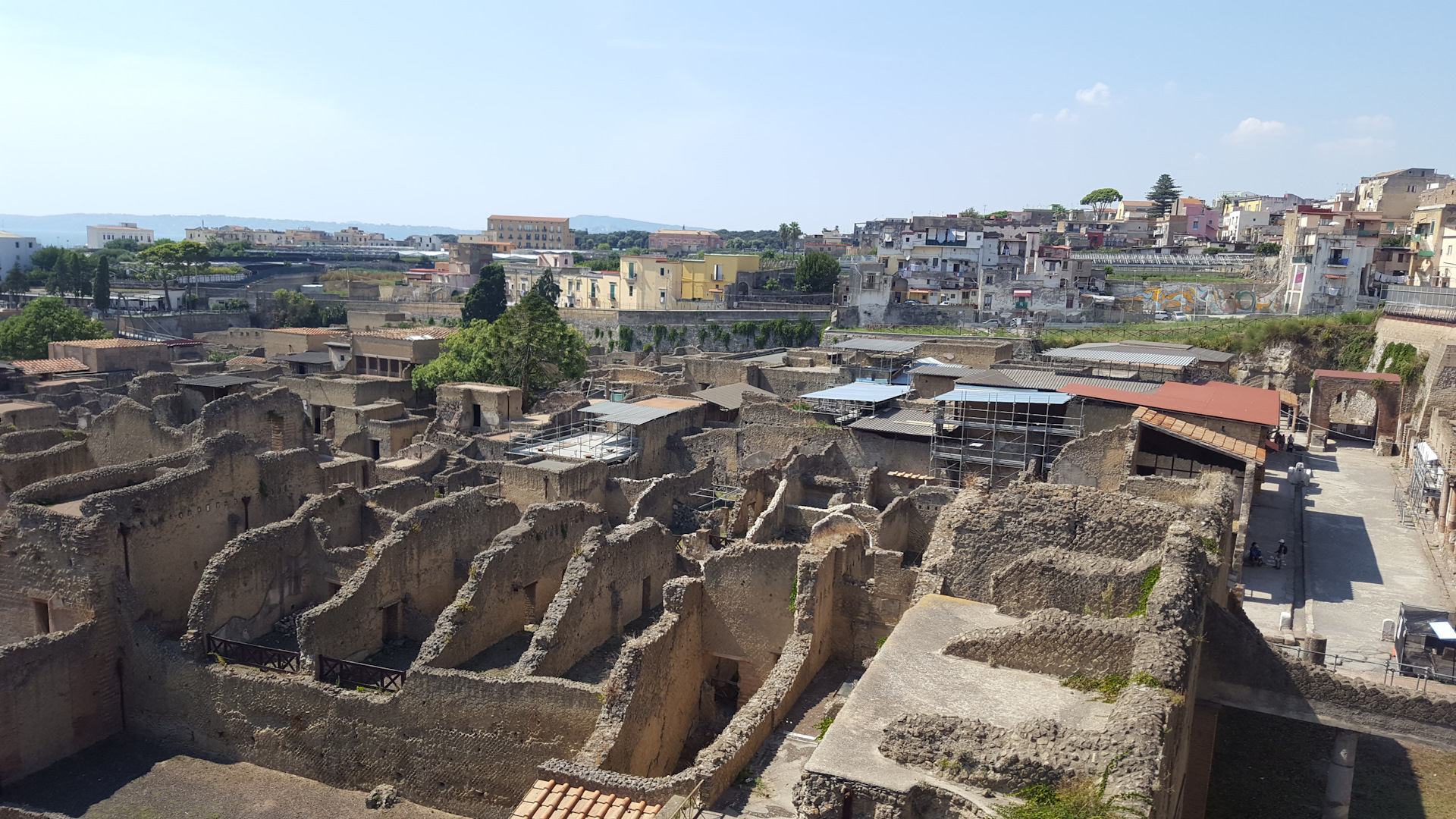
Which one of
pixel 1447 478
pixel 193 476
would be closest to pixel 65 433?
pixel 193 476

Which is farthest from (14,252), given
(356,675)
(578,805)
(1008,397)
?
(578,805)

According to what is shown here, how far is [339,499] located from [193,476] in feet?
9.79

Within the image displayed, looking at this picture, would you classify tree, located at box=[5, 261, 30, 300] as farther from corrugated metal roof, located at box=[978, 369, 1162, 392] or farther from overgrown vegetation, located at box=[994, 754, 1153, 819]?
overgrown vegetation, located at box=[994, 754, 1153, 819]

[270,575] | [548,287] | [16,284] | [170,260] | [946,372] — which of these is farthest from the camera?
[16,284]

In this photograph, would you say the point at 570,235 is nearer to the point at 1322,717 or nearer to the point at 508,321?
the point at 508,321

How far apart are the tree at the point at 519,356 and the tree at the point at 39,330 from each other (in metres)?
24.6

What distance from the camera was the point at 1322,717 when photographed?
529 inches

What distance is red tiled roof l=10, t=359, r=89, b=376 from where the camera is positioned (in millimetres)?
41750

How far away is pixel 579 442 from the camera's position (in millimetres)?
30406

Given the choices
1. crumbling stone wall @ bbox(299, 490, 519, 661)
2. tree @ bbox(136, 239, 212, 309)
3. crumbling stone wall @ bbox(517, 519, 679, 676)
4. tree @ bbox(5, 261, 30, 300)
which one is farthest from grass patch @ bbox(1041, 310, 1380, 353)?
tree @ bbox(5, 261, 30, 300)

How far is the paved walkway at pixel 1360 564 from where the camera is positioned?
17812mm

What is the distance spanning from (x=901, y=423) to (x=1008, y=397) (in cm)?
400

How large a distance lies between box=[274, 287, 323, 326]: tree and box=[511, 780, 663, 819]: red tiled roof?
245 feet

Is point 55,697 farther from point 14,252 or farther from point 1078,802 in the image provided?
point 14,252
